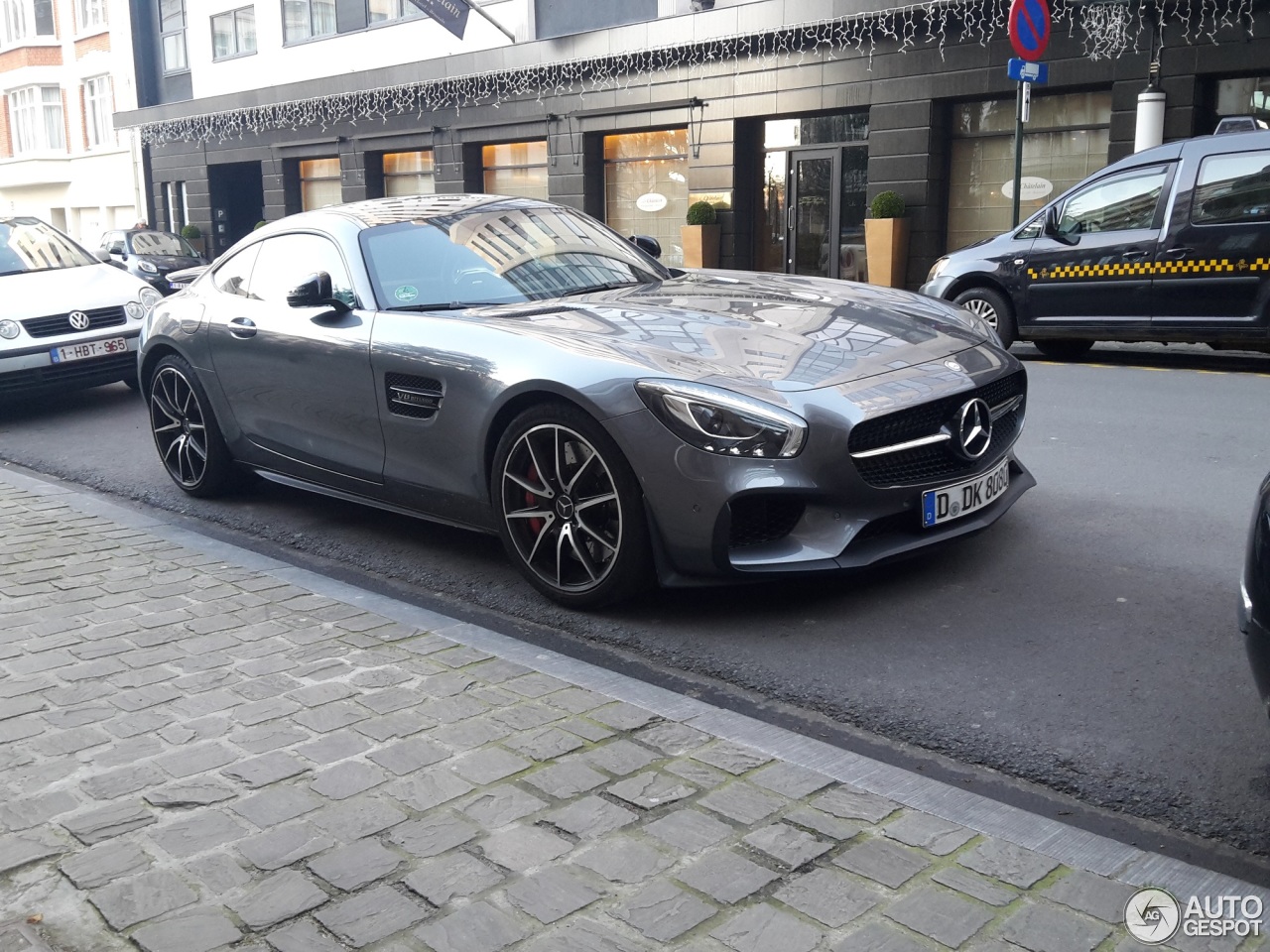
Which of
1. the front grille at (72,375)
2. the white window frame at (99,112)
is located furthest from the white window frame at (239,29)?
the front grille at (72,375)

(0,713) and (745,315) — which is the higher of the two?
(745,315)

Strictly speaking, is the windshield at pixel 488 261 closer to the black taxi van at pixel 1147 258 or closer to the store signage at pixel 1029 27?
the black taxi van at pixel 1147 258

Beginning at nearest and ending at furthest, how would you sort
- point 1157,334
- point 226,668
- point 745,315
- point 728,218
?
point 226,668 → point 745,315 → point 1157,334 → point 728,218

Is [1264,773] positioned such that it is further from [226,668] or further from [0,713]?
[0,713]

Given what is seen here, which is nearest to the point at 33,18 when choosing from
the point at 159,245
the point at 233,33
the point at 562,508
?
the point at 233,33

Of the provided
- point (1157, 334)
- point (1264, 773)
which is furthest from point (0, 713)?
point (1157, 334)

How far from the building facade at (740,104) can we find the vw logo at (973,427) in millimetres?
11991

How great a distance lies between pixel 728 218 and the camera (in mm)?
20031

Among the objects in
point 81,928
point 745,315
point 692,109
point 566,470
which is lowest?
point 81,928

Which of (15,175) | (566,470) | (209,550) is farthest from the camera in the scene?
(15,175)

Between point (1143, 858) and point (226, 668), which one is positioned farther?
point (226, 668)

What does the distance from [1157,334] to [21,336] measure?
8.98m

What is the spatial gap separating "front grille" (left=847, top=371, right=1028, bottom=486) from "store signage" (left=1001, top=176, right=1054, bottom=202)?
42.6 feet

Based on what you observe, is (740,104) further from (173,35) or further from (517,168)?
(173,35)
